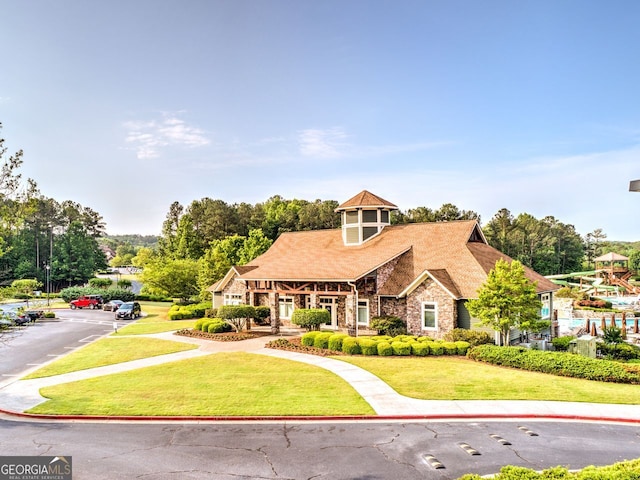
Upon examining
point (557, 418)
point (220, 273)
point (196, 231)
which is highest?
point (196, 231)

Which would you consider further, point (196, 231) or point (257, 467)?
point (196, 231)

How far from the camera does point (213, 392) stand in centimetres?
1845

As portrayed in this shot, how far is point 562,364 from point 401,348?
763 centimetres

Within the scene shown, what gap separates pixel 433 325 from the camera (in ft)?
92.2

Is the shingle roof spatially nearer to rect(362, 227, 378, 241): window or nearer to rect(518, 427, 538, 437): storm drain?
rect(362, 227, 378, 241): window

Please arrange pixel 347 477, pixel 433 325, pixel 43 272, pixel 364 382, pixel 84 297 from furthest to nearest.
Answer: pixel 43 272 → pixel 84 297 → pixel 433 325 → pixel 364 382 → pixel 347 477

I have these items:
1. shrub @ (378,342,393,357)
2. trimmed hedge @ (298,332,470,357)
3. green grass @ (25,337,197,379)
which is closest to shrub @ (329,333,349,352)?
trimmed hedge @ (298,332,470,357)

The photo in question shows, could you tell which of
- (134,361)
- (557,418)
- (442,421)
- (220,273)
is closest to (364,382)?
(442,421)

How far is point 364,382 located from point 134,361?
1267 cm

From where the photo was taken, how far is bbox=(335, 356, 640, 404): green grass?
56.9ft

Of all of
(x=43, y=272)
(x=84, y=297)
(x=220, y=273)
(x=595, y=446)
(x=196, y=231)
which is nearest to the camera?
(x=595, y=446)

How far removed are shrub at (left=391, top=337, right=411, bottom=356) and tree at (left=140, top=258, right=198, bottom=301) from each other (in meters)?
32.6

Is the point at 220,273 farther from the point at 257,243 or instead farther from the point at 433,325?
the point at 433,325

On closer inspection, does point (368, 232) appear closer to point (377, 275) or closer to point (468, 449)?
point (377, 275)
